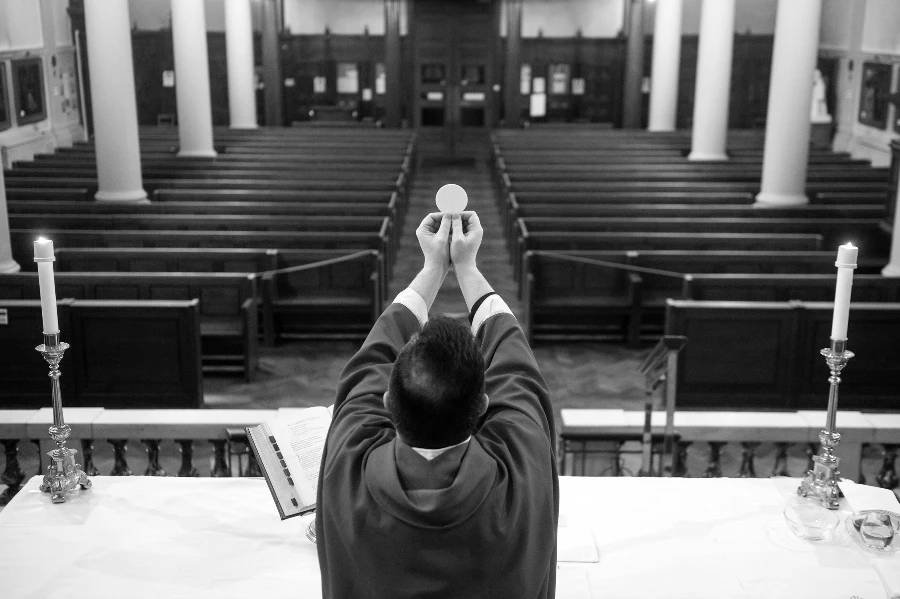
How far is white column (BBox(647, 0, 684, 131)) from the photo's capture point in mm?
17688

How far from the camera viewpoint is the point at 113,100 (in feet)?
36.3

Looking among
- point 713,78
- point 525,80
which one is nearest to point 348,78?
point 525,80

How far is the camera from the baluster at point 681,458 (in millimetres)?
4504

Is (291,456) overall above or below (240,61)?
below

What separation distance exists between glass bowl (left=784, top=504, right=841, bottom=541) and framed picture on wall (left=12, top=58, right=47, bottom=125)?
16118 mm

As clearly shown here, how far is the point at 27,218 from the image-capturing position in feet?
32.0

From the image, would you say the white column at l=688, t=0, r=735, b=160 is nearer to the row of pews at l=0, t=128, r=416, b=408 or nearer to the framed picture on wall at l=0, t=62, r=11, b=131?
the row of pews at l=0, t=128, r=416, b=408

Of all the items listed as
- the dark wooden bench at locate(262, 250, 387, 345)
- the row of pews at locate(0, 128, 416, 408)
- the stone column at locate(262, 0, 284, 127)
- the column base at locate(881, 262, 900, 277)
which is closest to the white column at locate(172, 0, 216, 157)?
the row of pews at locate(0, 128, 416, 408)

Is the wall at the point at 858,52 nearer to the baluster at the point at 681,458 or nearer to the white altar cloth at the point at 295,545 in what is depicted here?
the baluster at the point at 681,458

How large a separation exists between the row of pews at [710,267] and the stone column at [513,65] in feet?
22.2

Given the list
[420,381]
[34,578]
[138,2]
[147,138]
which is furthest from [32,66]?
[420,381]

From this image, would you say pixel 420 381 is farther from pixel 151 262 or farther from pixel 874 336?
pixel 151 262

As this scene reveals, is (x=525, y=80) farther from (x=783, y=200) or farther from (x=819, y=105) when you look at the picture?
(x=783, y=200)

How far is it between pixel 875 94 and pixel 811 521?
16.9 m
